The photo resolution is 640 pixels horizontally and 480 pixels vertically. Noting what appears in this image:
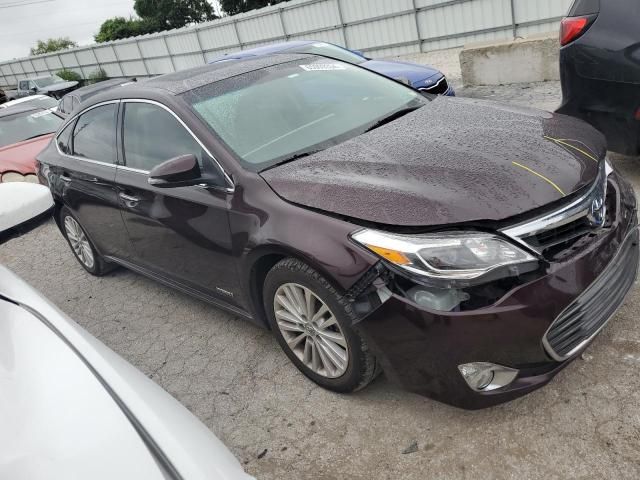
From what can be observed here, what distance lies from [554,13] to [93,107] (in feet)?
42.4

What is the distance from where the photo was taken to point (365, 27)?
717 inches

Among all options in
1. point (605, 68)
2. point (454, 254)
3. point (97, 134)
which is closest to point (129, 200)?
point (97, 134)

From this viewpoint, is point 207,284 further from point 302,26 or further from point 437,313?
point 302,26

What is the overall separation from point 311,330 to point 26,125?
8397mm

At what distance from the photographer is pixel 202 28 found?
946 inches

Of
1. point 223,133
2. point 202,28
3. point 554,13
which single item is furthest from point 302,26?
point 223,133

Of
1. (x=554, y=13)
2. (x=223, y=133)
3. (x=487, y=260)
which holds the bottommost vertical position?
(x=554, y=13)

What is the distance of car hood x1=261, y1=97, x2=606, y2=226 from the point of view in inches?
90.4

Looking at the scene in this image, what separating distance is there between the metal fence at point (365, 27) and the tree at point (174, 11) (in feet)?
94.9

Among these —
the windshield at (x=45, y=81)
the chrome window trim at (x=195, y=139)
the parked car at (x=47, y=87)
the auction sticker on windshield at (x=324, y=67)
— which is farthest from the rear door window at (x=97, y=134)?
the windshield at (x=45, y=81)

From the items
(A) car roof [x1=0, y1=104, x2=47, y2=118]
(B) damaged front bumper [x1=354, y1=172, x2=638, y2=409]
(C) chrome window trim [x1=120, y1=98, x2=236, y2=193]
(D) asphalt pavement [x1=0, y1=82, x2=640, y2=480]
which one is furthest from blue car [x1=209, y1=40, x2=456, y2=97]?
(A) car roof [x1=0, y1=104, x2=47, y2=118]

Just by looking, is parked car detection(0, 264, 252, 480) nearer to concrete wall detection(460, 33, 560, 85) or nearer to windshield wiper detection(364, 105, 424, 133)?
windshield wiper detection(364, 105, 424, 133)

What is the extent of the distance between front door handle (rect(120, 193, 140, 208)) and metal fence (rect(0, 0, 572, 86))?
42.8 feet

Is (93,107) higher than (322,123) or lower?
higher
